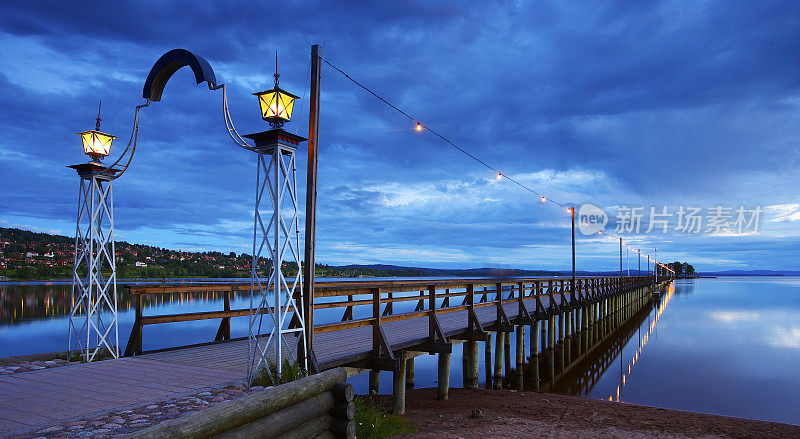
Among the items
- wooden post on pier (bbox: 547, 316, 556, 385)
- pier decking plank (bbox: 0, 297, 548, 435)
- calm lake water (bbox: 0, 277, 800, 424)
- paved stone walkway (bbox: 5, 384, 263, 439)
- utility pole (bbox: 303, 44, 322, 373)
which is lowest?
calm lake water (bbox: 0, 277, 800, 424)

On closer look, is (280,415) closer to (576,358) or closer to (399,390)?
(399,390)

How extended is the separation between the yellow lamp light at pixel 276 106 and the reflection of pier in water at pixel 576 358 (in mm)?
11471

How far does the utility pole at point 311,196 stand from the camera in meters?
7.01

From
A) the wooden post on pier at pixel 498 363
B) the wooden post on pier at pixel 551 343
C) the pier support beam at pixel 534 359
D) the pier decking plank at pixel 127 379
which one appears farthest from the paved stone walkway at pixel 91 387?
the wooden post on pier at pixel 551 343

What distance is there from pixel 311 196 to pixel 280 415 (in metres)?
3.32

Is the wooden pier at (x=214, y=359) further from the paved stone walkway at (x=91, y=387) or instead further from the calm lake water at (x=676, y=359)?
the calm lake water at (x=676, y=359)

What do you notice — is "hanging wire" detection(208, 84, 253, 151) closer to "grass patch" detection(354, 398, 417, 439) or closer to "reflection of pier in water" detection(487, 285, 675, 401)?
"grass patch" detection(354, 398, 417, 439)

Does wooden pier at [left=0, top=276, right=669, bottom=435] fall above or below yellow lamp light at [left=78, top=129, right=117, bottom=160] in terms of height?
below

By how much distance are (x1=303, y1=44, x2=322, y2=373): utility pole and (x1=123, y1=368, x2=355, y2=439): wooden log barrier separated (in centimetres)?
126

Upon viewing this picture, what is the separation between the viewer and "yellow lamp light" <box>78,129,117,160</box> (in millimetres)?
8680

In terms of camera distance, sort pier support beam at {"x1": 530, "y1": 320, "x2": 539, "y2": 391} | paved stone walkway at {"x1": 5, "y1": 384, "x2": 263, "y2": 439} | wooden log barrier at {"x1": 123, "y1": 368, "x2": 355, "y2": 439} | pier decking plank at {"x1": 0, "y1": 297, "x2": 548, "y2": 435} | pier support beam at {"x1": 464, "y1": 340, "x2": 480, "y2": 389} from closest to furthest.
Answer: wooden log barrier at {"x1": 123, "y1": 368, "x2": 355, "y2": 439} → paved stone walkway at {"x1": 5, "y1": 384, "x2": 263, "y2": 439} → pier decking plank at {"x1": 0, "y1": 297, "x2": 548, "y2": 435} → pier support beam at {"x1": 464, "y1": 340, "x2": 480, "y2": 389} → pier support beam at {"x1": 530, "y1": 320, "x2": 539, "y2": 391}

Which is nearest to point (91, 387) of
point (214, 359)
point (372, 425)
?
point (214, 359)

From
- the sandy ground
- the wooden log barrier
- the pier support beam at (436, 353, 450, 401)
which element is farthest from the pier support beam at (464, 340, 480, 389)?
the wooden log barrier

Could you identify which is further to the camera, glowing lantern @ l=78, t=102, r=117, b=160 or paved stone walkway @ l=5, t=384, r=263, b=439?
glowing lantern @ l=78, t=102, r=117, b=160
